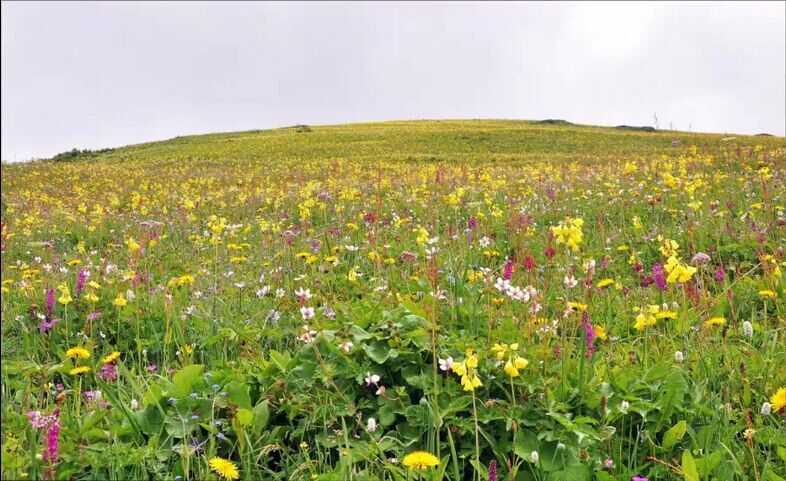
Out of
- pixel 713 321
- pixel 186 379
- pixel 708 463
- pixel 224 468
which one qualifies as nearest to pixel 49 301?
pixel 186 379

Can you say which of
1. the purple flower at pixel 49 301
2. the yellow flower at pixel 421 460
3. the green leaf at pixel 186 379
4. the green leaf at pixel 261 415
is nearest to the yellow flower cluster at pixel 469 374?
the yellow flower at pixel 421 460

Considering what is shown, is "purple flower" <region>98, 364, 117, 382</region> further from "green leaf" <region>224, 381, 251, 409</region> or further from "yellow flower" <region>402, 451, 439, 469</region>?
"yellow flower" <region>402, 451, 439, 469</region>

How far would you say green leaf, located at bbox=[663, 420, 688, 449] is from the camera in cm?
240

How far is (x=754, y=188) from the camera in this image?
321 inches

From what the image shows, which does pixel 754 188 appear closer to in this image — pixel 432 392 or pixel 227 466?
pixel 432 392

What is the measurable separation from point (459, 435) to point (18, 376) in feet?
6.88

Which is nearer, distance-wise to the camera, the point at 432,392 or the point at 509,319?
the point at 432,392

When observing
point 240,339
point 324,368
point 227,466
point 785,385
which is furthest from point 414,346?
point 785,385

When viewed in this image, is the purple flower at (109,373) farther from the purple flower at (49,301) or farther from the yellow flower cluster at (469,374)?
the yellow flower cluster at (469,374)

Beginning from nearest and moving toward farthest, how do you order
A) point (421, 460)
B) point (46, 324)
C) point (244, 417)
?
1. point (421, 460)
2. point (244, 417)
3. point (46, 324)

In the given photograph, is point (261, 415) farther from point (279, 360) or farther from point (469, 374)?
point (469, 374)

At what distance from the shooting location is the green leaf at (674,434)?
240 cm

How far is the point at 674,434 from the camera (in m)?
2.42

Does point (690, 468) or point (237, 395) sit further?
point (237, 395)
